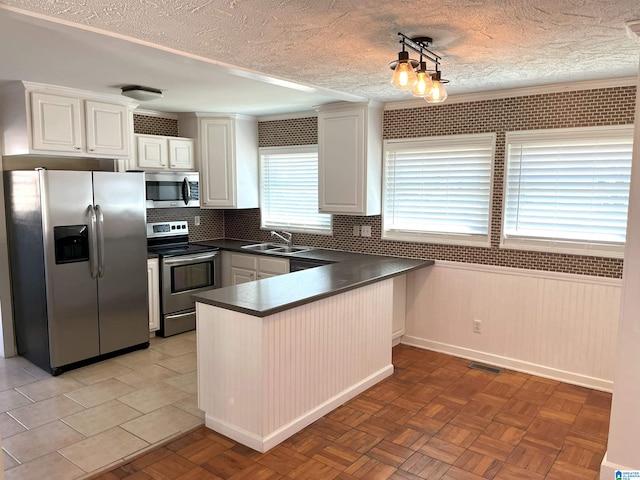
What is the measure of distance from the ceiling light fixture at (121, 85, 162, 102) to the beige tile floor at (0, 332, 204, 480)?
91.9 inches

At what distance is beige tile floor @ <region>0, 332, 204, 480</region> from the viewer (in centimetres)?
278

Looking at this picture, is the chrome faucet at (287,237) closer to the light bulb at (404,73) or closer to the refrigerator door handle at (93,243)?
the refrigerator door handle at (93,243)

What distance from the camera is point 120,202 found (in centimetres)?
428

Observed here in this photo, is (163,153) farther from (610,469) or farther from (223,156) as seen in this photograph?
(610,469)

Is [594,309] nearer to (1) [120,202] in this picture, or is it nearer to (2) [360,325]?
(2) [360,325]

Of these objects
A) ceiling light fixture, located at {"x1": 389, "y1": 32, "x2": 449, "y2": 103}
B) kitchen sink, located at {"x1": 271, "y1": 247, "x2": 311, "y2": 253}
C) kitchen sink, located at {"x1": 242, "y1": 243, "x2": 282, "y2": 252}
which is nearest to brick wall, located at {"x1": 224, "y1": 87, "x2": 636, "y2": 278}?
kitchen sink, located at {"x1": 271, "y1": 247, "x2": 311, "y2": 253}

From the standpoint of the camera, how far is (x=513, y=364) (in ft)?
13.7

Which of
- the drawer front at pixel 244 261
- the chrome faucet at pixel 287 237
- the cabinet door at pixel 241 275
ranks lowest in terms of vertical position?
the cabinet door at pixel 241 275

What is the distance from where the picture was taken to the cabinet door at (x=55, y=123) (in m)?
3.78

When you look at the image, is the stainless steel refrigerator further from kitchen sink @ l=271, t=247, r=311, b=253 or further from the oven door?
kitchen sink @ l=271, t=247, r=311, b=253

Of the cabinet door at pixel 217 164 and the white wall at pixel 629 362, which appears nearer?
the white wall at pixel 629 362

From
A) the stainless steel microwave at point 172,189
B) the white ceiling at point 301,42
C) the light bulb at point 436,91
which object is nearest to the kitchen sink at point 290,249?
the stainless steel microwave at point 172,189

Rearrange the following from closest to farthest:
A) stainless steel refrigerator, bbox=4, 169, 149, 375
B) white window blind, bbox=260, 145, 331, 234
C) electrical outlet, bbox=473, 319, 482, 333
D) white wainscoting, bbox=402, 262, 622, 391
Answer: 1. white wainscoting, bbox=402, 262, 622, 391
2. stainless steel refrigerator, bbox=4, 169, 149, 375
3. electrical outlet, bbox=473, 319, 482, 333
4. white window blind, bbox=260, 145, 331, 234

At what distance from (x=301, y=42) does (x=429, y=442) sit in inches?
99.2
